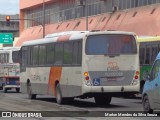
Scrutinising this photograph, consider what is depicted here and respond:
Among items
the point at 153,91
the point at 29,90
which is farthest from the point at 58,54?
the point at 153,91

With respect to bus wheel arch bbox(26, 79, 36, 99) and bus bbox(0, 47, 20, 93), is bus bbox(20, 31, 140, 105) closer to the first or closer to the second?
bus wheel arch bbox(26, 79, 36, 99)

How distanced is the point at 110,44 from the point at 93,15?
40747 millimetres

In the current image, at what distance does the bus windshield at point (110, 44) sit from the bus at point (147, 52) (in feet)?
12.4

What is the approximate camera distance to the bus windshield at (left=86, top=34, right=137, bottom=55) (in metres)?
20.0

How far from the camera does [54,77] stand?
74.8ft

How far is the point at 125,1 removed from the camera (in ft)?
179

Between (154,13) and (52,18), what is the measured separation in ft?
99.1

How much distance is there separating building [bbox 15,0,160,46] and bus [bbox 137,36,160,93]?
737 inches

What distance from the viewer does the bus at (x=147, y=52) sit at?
24.2m

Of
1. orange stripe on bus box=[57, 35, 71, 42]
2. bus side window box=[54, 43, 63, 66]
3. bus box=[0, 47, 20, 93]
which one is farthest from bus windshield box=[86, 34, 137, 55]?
bus box=[0, 47, 20, 93]

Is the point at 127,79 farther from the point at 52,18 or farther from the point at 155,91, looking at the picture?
the point at 52,18

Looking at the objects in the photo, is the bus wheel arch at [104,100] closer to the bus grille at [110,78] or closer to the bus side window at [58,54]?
the bus grille at [110,78]

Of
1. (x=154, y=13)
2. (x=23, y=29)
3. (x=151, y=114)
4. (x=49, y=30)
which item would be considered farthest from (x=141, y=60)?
(x=23, y=29)

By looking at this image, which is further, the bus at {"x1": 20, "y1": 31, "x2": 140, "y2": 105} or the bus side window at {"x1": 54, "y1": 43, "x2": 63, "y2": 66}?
the bus side window at {"x1": 54, "y1": 43, "x2": 63, "y2": 66}
